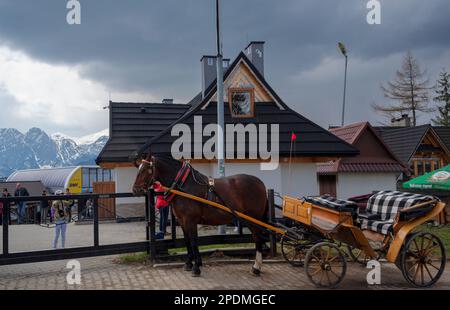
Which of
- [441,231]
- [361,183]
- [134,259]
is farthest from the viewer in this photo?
[361,183]

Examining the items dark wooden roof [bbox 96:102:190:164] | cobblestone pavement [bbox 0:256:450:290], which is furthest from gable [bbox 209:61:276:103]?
cobblestone pavement [bbox 0:256:450:290]

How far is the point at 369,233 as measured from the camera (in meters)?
7.04

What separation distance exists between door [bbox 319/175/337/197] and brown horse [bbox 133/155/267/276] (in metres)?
15.9

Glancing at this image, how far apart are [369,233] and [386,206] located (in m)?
0.57

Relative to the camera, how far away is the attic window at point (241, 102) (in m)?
15.6

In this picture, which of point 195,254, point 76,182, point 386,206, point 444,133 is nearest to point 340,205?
point 386,206

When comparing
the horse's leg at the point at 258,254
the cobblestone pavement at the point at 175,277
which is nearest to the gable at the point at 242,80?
the horse's leg at the point at 258,254

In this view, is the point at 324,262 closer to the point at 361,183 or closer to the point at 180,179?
the point at 180,179

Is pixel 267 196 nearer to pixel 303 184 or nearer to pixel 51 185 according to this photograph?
pixel 303 184

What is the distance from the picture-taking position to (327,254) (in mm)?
6359

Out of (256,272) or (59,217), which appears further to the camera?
(59,217)

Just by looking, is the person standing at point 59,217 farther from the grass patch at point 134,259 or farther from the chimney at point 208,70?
the chimney at point 208,70

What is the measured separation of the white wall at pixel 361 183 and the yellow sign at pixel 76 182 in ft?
57.6
